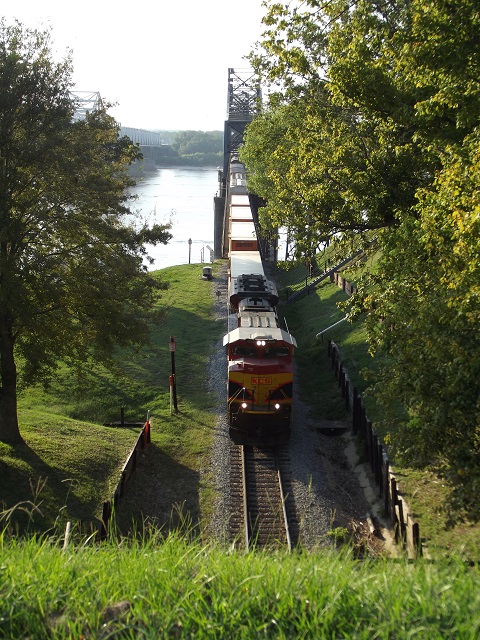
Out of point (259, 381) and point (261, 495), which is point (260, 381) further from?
point (261, 495)

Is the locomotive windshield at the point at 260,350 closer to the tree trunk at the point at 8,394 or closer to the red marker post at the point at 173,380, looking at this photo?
the red marker post at the point at 173,380

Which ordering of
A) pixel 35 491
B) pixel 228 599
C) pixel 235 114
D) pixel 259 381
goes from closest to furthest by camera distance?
pixel 228 599
pixel 35 491
pixel 259 381
pixel 235 114

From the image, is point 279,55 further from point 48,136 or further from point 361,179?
point 48,136

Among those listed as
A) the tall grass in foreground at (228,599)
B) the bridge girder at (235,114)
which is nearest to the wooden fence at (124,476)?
the tall grass in foreground at (228,599)

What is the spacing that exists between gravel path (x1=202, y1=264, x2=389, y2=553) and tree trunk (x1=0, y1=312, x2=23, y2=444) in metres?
5.94

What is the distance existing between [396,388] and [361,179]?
9.28 meters

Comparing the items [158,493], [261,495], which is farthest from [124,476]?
[261,495]

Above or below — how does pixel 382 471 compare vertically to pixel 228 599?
below

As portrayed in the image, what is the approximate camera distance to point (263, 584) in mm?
5285

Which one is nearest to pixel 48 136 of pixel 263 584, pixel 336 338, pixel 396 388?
pixel 396 388

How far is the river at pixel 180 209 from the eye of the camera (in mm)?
76125

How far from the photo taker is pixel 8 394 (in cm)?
1889

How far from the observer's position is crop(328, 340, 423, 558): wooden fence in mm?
14078

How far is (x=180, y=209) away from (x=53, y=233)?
85.4 m
